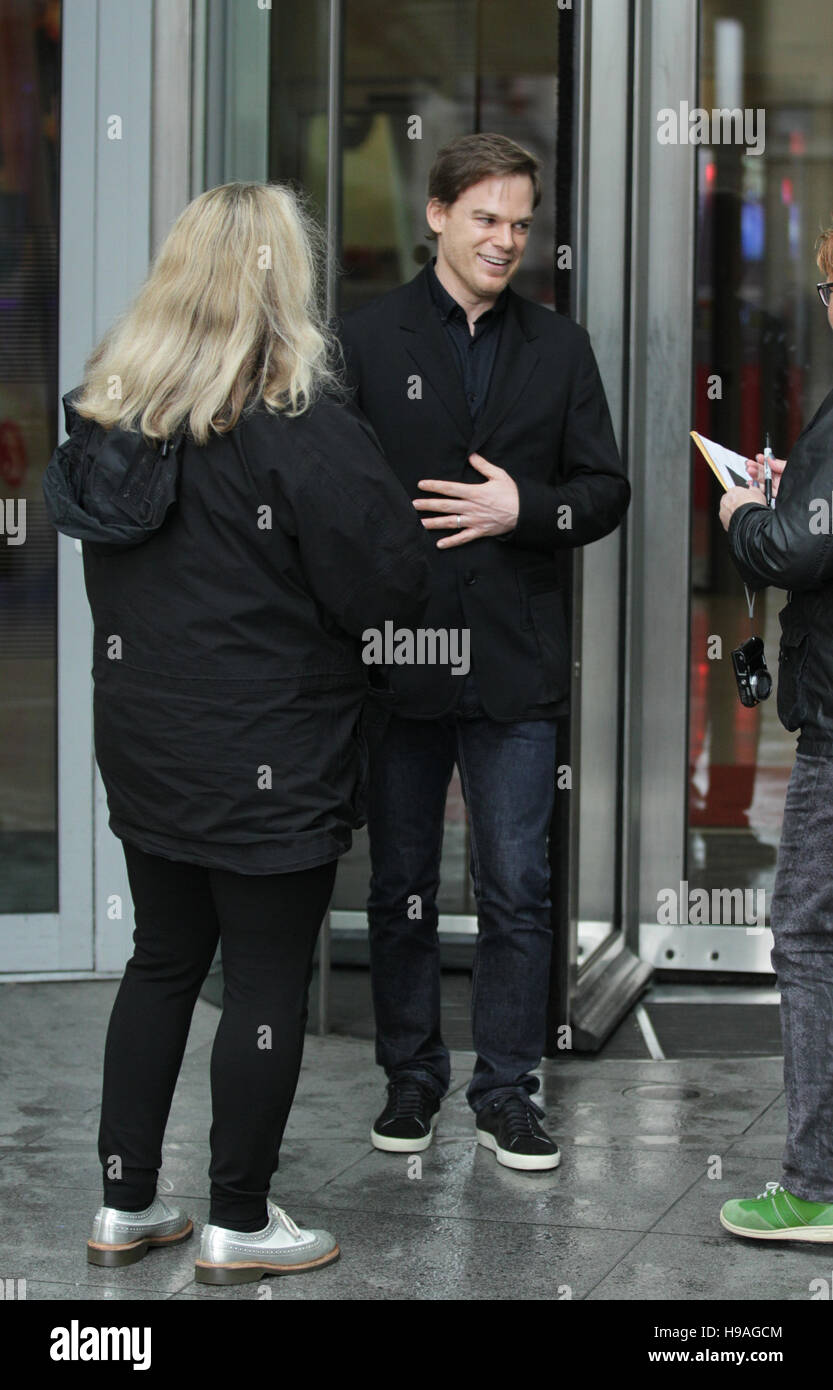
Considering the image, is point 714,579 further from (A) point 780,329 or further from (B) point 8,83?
(B) point 8,83

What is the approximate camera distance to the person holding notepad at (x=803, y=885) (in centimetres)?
312

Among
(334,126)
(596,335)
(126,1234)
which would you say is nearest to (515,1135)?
(126,1234)

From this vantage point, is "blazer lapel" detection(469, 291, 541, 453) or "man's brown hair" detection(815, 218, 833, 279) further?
"blazer lapel" detection(469, 291, 541, 453)

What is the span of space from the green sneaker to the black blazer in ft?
3.31

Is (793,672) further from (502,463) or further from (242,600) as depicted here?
(242,600)

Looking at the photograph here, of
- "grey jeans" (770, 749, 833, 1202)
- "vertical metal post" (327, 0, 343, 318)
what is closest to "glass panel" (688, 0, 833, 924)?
"vertical metal post" (327, 0, 343, 318)

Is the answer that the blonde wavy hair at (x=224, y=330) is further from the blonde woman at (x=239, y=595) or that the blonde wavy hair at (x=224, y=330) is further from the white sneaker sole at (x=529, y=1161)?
the white sneaker sole at (x=529, y=1161)

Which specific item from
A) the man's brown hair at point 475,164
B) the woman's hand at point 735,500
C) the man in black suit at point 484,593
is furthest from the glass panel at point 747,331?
the woman's hand at point 735,500

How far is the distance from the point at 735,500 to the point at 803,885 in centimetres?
67

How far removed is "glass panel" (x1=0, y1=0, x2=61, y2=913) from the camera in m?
4.89

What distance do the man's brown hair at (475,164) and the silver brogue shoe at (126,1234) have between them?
1964 mm

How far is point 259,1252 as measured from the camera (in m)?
3.04

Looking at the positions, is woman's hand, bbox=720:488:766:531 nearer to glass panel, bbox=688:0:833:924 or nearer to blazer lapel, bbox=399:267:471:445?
blazer lapel, bbox=399:267:471:445
